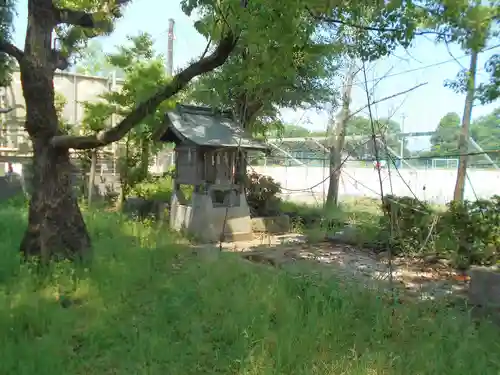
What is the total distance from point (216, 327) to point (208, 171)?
6.34 m

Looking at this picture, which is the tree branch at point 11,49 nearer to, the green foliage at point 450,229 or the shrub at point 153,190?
the green foliage at point 450,229

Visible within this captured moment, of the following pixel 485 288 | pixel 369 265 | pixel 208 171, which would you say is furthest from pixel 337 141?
pixel 485 288

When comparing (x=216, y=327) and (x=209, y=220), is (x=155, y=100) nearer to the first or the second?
(x=216, y=327)

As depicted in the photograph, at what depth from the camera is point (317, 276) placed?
5.66m

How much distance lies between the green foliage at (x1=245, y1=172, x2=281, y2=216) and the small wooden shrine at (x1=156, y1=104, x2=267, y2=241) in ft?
4.10

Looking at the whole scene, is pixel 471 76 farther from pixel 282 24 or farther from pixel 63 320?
pixel 63 320

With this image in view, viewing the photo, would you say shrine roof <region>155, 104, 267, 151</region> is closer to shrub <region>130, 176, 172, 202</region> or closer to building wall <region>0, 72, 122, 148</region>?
shrub <region>130, 176, 172, 202</region>

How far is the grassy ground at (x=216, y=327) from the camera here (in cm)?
345

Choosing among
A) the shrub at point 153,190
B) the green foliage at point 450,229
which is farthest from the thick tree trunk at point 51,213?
the shrub at point 153,190

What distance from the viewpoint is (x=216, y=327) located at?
13.8ft

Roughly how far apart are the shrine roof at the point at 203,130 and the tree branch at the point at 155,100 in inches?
148

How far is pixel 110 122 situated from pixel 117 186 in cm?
314

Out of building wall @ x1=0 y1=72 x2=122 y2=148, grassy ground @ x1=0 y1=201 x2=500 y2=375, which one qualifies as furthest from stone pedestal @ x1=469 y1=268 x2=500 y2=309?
building wall @ x1=0 y1=72 x2=122 y2=148

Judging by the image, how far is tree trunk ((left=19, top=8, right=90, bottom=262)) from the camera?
607 cm
